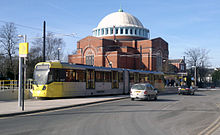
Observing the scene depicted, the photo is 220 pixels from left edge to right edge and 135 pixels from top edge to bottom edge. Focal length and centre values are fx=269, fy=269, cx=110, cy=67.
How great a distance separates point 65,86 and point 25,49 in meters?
8.83

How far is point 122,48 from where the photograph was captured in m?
78.2

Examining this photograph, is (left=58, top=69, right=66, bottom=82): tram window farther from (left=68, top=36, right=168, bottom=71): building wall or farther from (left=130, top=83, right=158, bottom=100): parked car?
(left=68, top=36, right=168, bottom=71): building wall

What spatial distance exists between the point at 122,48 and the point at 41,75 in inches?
2164

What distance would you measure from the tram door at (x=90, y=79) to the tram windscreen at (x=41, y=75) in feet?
16.5

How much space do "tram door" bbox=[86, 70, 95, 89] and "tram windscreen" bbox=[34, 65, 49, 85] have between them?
5020mm

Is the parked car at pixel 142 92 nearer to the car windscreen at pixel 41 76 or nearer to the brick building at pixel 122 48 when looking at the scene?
the car windscreen at pixel 41 76

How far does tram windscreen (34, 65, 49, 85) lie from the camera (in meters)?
24.2

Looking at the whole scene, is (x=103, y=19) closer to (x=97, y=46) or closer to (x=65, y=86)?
(x=97, y=46)

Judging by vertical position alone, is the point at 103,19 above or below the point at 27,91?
above

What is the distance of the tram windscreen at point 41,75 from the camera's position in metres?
24.2

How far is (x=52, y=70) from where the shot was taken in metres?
24.3

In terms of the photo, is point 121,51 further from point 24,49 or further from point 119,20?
point 24,49

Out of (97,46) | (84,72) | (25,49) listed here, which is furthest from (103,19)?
(25,49)

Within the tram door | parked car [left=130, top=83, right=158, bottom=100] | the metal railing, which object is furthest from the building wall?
parked car [left=130, top=83, right=158, bottom=100]
